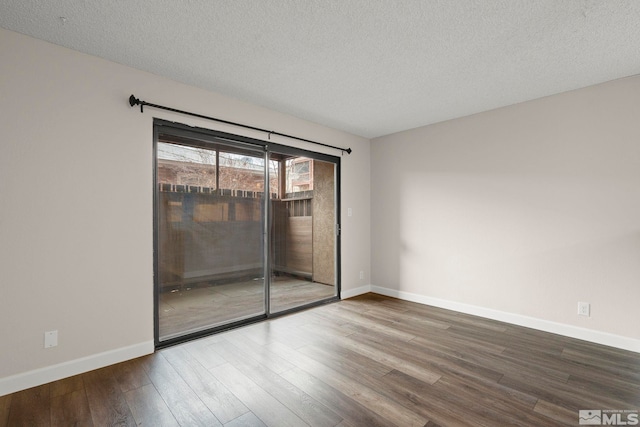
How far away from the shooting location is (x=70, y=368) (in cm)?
229

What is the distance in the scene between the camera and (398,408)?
1893mm

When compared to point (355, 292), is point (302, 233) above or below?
above

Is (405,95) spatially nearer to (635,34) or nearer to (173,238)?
(635,34)

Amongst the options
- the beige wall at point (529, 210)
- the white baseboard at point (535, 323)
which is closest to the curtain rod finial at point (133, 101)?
the beige wall at point (529, 210)

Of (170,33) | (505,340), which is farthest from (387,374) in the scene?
(170,33)

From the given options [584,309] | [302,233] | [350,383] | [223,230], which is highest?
[223,230]

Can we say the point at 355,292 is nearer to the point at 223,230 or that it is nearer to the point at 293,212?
the point at 293,212

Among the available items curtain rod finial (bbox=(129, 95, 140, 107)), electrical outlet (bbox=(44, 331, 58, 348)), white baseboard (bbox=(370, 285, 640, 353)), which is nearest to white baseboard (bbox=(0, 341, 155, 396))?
electrical outlet (bbox=(44, 331, 58, 348))

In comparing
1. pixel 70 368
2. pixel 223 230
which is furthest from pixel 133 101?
pixel 70 368

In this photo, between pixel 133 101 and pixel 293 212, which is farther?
pixel 293 212

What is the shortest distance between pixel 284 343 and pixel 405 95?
2886 mm

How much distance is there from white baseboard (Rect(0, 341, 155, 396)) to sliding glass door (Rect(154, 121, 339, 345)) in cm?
23

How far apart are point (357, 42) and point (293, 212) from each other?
2.53 meters

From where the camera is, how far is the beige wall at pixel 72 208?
2.12 metres
